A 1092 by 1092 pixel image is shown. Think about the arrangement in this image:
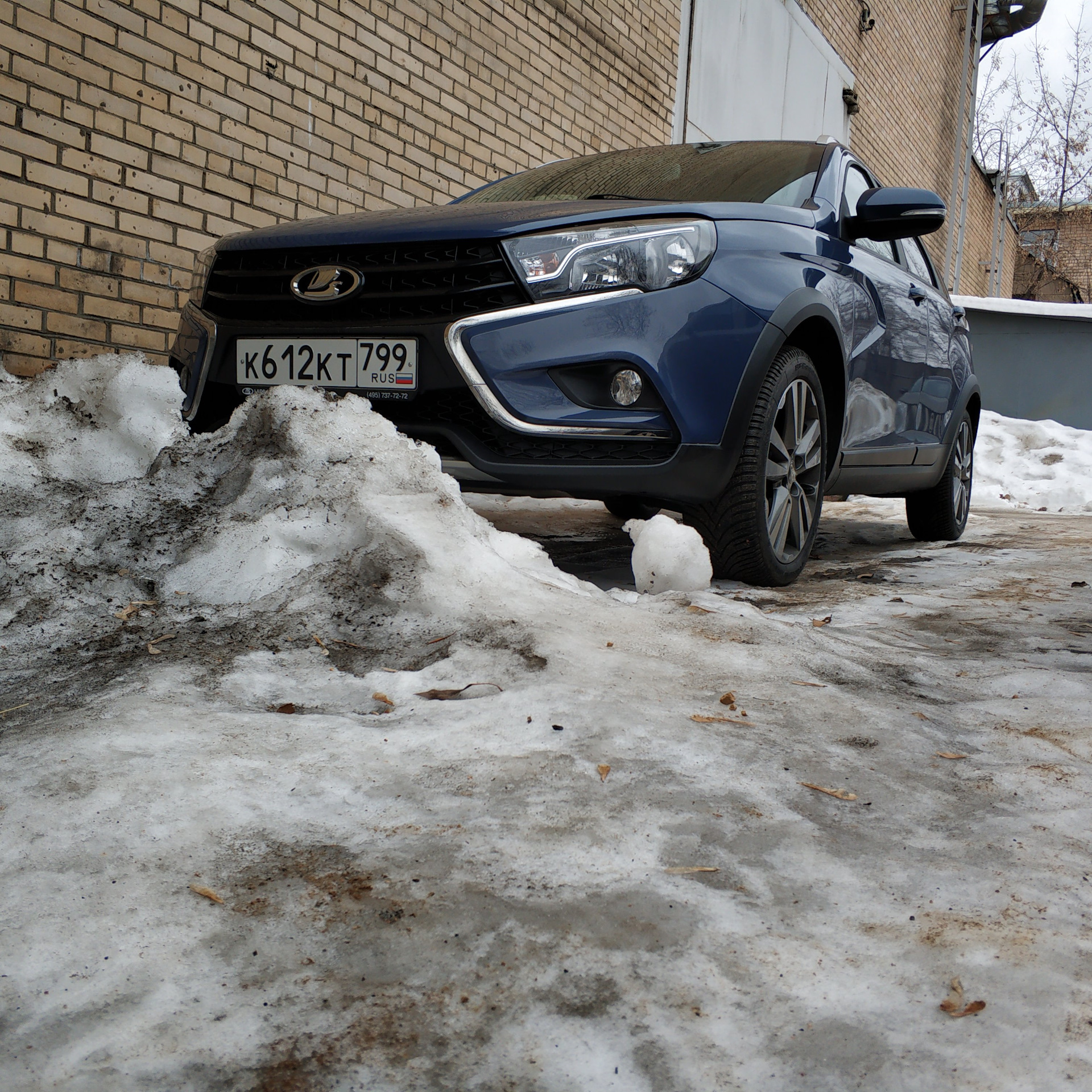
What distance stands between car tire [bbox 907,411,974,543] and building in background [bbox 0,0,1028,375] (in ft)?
10.4

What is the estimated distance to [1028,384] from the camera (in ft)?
32.3

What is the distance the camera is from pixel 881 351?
3.90 meters

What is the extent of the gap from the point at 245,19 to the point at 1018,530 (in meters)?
4.49

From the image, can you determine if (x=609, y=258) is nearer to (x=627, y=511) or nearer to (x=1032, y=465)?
(x=627, y=511)

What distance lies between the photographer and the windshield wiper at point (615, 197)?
10.3 feet

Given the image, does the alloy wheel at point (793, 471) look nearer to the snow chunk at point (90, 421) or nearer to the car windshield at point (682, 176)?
the car windshield at point (682, 176)

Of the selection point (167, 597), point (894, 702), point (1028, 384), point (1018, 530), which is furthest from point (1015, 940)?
point (1028, 384)

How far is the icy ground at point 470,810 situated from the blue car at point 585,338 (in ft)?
0.72

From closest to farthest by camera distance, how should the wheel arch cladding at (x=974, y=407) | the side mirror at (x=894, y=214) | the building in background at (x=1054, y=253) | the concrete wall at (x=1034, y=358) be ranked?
the side mirror at (x=894, y=214), the wheel arch cladding at (x=974, y=407), the concrete wall at (x=1034, y=358), the building in background at (x=1054, y=253)

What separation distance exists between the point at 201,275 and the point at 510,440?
1166 millimetres

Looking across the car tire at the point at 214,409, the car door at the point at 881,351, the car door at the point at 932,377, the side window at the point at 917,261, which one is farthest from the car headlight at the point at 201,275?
the side window at the point at 917,261

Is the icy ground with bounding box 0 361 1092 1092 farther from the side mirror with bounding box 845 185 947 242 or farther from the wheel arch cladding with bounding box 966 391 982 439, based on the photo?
the wheel arch cladding with bounding box 966 391 982 439

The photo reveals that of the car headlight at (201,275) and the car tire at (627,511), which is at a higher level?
the car headlight at (201,275)

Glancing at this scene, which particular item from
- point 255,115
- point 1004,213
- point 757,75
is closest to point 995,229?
point 1004,213
